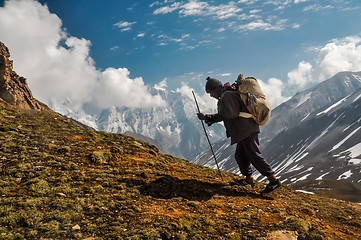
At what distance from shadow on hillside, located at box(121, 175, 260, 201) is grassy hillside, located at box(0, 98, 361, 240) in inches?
1.3

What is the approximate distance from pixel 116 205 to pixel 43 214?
65.3 inches

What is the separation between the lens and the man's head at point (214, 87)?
9171 mm

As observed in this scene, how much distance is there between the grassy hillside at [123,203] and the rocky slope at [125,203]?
0.02 m

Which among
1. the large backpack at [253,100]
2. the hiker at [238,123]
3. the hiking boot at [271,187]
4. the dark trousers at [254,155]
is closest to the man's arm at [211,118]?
the hiker at [238,123]

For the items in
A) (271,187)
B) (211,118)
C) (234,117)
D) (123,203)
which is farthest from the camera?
(211,118)

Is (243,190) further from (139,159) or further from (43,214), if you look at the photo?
(43,214)

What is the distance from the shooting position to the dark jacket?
8266 mm

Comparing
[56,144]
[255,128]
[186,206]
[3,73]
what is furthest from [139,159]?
[3,73]

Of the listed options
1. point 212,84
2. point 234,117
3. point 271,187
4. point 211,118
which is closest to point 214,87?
point 212,84

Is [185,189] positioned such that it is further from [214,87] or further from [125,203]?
[214,87]

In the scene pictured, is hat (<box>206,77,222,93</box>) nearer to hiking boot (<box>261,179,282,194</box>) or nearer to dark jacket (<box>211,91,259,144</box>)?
dark jacket (<box>211,91,259,144</box>)

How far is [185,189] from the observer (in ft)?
26.9

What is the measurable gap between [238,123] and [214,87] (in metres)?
1.72

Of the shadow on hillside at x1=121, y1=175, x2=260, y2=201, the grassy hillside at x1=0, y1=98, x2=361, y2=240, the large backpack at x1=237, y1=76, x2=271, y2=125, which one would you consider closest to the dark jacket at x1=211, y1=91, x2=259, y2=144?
the large backpack at x1=237, y1=76, x2=271, y2=125
